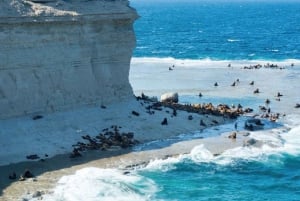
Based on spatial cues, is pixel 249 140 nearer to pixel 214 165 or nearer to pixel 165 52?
pixel 214 165

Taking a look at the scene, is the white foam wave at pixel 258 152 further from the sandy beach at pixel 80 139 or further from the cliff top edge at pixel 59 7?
the cliff top edge at pixel 59 7

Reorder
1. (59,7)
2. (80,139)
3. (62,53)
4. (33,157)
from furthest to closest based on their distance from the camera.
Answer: (62,53) → (59,7) → (80,139) → (33,157)

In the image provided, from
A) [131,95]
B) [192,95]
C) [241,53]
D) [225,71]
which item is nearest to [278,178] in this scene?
[131,95]

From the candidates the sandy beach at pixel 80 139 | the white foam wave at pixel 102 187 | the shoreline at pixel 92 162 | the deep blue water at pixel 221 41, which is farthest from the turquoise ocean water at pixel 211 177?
the deep blue water at pixel 221 41

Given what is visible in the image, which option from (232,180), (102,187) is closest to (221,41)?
(232,180)

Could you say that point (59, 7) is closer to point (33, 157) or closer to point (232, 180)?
point (33, 157)
